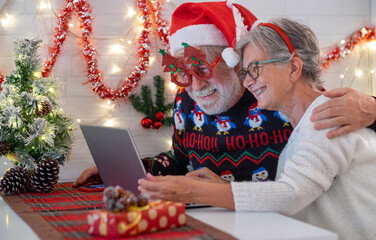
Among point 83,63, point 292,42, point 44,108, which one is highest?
point 292,42

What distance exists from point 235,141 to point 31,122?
968 millimetres

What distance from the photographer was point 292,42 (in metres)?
1.79

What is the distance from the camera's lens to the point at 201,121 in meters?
2.51

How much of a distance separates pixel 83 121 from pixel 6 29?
67 cm

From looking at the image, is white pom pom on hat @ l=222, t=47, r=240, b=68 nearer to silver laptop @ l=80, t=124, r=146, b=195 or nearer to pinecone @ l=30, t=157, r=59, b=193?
silver laptop @ l=80, t=124, r=146, b=195

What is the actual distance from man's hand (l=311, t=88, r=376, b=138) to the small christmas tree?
1.19 metres

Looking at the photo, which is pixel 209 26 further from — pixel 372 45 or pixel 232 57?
pixel 372 45

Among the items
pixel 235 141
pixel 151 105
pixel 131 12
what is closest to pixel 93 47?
pixel 131 12

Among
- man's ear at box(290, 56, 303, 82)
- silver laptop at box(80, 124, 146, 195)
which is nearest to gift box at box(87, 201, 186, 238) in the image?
silver laptop at box(80, 124, 146, 195)

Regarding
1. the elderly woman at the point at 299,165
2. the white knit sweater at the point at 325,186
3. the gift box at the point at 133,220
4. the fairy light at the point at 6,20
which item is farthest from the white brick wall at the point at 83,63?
the gift box at the point at 133,220

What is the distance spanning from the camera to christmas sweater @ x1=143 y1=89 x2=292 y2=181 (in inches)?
90.4

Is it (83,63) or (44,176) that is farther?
(83,63)

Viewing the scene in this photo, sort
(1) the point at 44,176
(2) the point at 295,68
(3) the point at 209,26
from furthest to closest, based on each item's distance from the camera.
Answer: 1. (3) the point at 209,26
2. (1) the point at 44,176
3. (2) the point at 295,68

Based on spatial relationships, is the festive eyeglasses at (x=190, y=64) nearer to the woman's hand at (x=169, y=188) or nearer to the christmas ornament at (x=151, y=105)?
the christmas ornament at (x=151, y=105)
